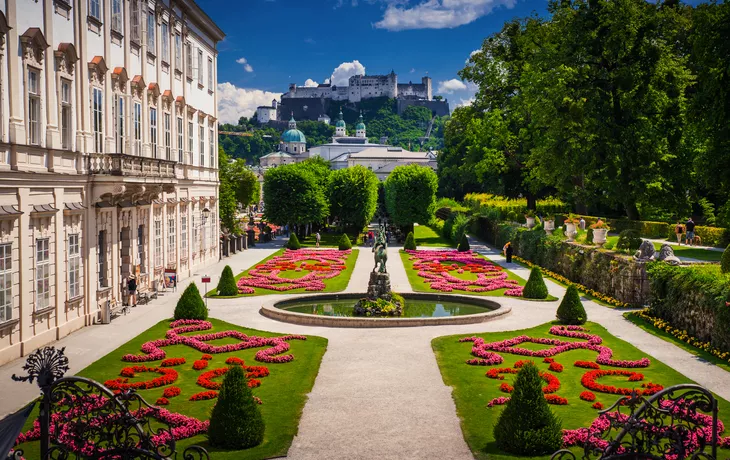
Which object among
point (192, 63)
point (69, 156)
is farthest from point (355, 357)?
point (192, 63)

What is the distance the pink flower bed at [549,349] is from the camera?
64.2 ft

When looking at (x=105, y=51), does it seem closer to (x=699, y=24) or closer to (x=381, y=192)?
(x=699, y=24)

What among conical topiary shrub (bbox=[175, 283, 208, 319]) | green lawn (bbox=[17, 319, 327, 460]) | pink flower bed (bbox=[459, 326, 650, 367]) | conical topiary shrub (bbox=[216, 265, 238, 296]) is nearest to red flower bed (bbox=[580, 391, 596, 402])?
pink flower bed (bbox=[459, 326, 650, 367])

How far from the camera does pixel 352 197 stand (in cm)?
6800

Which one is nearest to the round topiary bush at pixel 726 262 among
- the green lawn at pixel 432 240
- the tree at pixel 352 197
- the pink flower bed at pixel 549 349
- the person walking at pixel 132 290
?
the pink flower bed at pixel 549 349

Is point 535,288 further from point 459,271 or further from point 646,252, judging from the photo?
point 459,271

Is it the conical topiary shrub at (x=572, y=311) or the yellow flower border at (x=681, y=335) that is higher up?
the conical topiary shrub at (x=572, y=311)

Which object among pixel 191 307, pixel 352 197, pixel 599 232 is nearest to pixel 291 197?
pixel 352 197

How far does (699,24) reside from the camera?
101ft

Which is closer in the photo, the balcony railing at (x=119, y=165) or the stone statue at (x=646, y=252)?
the balcony railing at (x=119, y=165)

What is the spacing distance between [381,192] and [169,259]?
84.4 meters

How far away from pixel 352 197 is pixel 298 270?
26.3m

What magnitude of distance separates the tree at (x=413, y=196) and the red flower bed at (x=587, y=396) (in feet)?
171

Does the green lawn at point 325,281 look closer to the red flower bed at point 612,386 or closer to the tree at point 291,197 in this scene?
the tree at point 291,197
